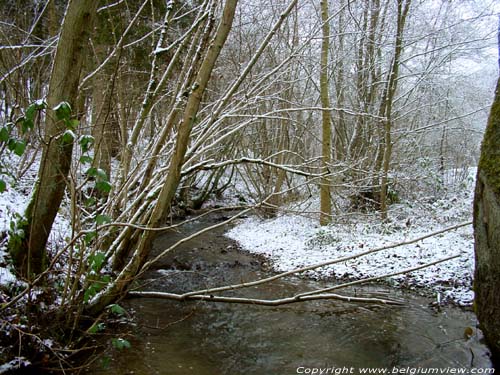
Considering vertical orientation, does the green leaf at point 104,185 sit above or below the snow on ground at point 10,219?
above

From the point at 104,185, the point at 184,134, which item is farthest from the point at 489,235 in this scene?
the point at 104,185

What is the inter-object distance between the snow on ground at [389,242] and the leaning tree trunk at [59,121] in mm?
5113

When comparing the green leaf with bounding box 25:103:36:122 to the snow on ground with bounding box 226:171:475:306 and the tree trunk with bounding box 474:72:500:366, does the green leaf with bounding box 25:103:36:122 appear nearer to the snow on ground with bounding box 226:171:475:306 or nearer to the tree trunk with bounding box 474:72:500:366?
the tree trunk with bounding box 474:72:500:366

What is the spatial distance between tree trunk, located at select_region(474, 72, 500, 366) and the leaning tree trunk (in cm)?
397

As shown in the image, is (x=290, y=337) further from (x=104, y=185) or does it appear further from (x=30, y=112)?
(x=30, y=112)

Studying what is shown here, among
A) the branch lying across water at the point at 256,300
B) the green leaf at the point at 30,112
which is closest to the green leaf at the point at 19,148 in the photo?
the green leaf at the point at 30,112

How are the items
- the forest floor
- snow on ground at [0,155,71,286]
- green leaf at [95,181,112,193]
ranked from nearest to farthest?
1. green leaf at [95,181,112,193]
2. snow on ground at [0,155,71,286]
3. the forest floor

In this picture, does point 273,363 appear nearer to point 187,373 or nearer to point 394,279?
point 187,373

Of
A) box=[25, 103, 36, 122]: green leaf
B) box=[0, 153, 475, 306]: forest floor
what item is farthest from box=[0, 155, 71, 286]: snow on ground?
box=[25, 103, 36, 122]: green leaf

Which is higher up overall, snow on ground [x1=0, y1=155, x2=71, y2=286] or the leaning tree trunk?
the leaning tree trunk

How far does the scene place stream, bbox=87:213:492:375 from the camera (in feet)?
13.1

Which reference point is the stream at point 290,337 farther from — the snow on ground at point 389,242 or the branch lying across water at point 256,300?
the snow on ground at point 389,242

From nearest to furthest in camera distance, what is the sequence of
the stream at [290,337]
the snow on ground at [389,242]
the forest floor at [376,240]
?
the stream at [290,337], the forest floor at [376,240], the snow on ground at [389,242]

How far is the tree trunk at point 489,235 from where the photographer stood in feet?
12.0
